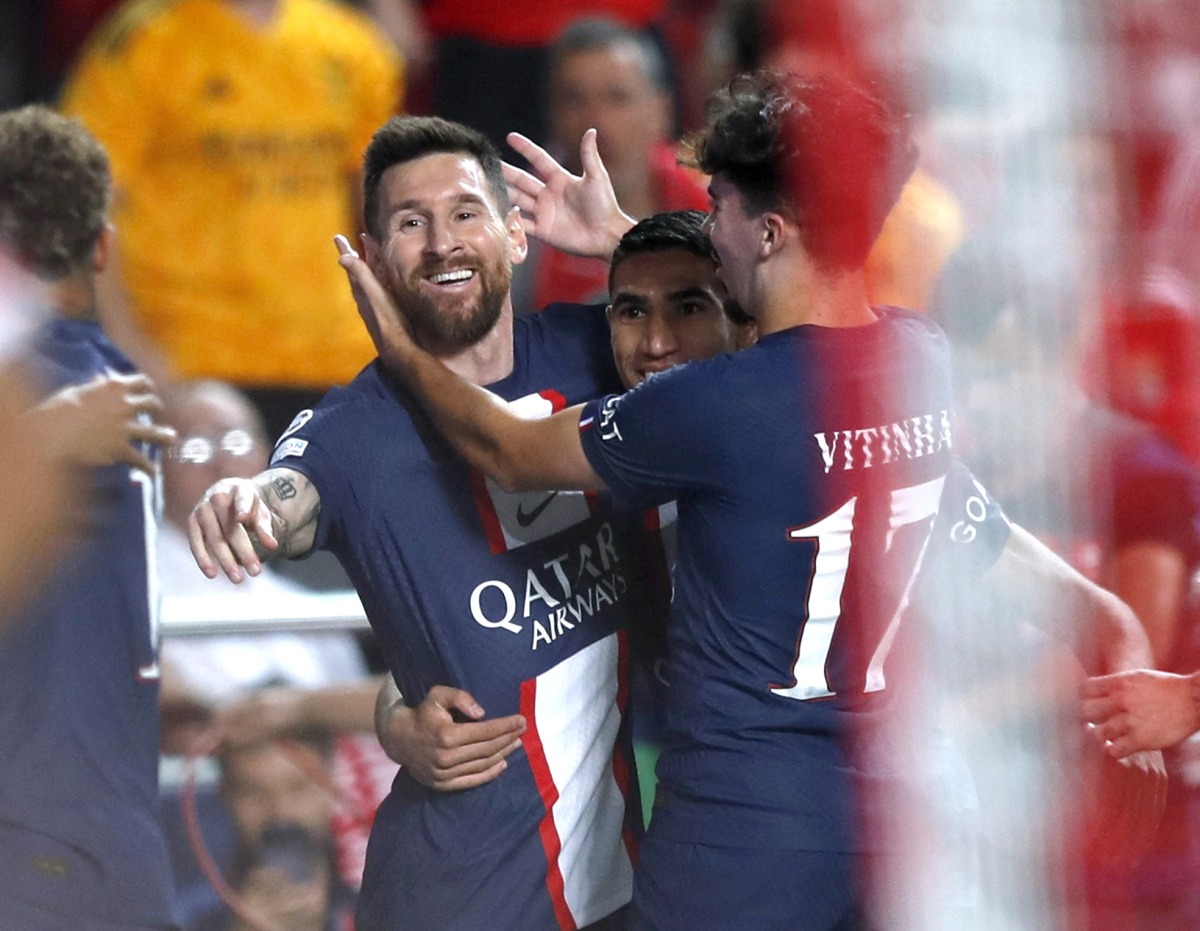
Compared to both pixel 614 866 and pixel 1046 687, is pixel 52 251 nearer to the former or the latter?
pixel 614 866

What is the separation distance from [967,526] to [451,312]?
832mm

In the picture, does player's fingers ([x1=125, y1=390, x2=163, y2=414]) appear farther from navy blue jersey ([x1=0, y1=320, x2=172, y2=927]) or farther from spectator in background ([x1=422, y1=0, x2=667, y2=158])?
spectator in background ([x1=422, y1=0, x2=667, y2=158])

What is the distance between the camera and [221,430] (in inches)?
152

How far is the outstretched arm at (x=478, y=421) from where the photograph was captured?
2043mm

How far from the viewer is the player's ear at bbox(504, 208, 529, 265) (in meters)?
2.55

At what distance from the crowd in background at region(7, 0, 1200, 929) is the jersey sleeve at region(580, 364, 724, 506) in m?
0.29

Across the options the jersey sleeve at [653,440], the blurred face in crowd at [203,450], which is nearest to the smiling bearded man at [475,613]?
the jersey sleeve at [653,440]

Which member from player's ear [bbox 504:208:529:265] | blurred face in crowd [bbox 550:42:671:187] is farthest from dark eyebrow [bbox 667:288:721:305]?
blurred face in crowd [bbox 550:42:671:187]

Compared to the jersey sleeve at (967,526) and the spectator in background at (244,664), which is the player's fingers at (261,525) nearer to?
the jersey sleeve at (967,526)

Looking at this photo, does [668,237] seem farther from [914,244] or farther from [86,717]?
[86,717]

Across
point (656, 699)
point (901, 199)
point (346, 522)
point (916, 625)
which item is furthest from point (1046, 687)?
point (346, 522)

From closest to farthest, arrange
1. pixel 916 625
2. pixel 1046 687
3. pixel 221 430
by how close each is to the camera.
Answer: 1. pixel 1046 687
2. pixel 916 625
3. pixel 221 430

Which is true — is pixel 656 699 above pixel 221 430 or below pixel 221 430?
below

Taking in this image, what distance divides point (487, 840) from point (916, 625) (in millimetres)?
763
